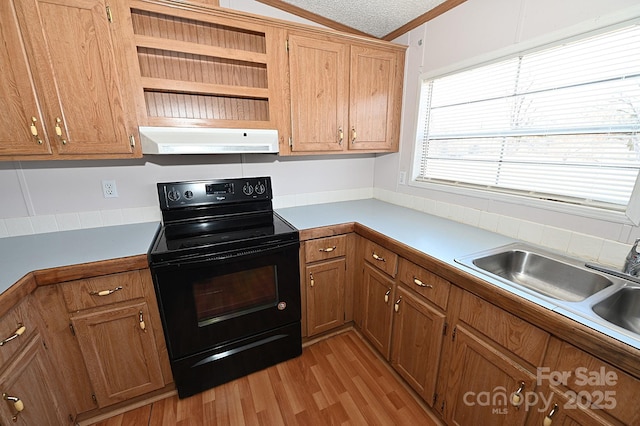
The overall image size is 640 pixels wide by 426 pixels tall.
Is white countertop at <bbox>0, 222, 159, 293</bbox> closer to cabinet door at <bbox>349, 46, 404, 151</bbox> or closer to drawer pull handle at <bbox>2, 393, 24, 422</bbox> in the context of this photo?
drawer pull handle at <bbox>2, 393, 24, 422</bbox>

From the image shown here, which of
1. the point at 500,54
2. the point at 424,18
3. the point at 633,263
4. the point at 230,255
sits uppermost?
the point at 424,18

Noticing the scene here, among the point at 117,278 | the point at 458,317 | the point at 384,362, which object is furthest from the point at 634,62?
the point at 117,278

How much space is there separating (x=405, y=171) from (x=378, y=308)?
114 centimetres

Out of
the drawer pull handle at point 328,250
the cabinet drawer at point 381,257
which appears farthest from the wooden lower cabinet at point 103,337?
the cabinet drawer at point 381,257

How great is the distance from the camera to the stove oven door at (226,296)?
4.51 feet

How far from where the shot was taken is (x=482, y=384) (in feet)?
3.68

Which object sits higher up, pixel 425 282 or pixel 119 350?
pixel 425 282

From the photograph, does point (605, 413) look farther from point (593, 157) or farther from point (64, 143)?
point (64, 143)

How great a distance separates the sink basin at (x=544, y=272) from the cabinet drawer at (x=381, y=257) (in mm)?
418

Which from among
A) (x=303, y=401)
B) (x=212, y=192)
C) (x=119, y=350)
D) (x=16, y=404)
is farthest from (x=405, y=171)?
(x=16, y=404)

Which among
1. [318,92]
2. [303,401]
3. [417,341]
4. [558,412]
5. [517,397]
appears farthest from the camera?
[318,92]

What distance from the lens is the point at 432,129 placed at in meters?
2.02

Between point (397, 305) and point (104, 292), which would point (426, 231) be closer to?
point (397, 305)

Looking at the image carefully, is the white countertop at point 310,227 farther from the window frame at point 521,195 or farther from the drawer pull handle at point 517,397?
the drawer pull handle at point 517,397
